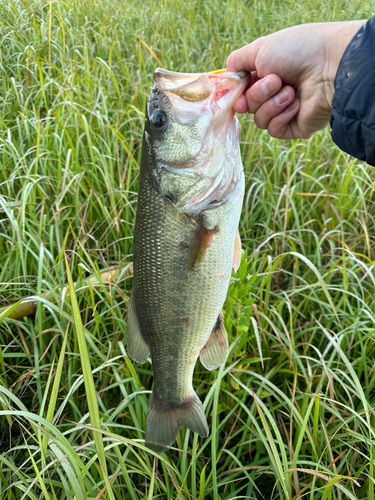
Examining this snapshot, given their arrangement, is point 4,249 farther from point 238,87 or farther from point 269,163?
point 269,163

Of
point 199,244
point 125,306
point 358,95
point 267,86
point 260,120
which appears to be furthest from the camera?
point 125,306

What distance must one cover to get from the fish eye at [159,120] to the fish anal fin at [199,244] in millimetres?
399

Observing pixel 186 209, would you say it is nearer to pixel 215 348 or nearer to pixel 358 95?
pixel 215 348

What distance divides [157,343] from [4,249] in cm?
162

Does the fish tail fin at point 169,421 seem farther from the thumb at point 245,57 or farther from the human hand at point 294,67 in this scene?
the thumb at point 245,57

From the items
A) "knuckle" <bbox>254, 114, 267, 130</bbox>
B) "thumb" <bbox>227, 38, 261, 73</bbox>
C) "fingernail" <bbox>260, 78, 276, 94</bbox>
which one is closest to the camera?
"fingernail" <bbox>260, 78, 276, 94</bbox>

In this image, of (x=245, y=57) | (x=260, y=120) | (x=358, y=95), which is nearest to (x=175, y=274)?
(x=358, y=95)

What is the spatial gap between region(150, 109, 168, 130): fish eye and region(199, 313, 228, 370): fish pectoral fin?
0.79m

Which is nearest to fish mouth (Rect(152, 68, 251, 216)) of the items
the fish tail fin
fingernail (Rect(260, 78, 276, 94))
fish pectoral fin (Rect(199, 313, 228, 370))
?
fingernail (Rect(260, 78, 276, 94))

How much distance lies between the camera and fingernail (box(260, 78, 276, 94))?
1.79 m

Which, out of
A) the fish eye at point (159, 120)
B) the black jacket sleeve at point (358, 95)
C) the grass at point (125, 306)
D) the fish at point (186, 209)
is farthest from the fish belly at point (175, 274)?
the black jacket sleeve at point (358, 95)

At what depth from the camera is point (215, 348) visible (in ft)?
5.18

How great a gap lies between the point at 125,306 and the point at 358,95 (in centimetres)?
168

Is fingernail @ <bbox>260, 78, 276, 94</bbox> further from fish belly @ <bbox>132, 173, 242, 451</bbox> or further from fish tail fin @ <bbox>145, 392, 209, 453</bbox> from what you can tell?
fish tail fin @ <bbox>145, 392, 209, 453</bbox>
